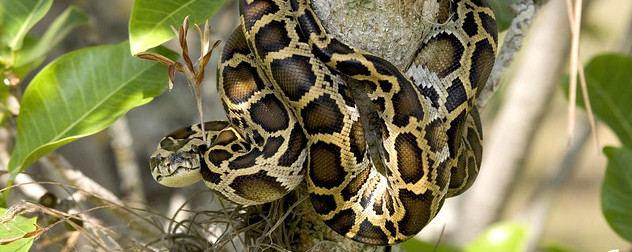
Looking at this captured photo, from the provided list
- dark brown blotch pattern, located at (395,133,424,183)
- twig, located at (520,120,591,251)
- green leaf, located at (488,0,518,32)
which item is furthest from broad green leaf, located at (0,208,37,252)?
twig, located at (520,120,591,251)

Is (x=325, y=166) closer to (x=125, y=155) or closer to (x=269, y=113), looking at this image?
(x=269, y=113)

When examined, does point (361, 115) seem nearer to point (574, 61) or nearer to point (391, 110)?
point (391, 110)

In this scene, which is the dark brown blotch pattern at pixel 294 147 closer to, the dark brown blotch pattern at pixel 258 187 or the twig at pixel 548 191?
the dark brown blotch pattern at pixel 258 187

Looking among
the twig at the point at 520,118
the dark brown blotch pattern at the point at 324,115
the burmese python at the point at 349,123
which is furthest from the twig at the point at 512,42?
the twig at the point at 520,118

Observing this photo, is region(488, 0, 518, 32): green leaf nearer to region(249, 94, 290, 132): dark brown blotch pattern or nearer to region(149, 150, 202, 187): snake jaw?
region(249, 94, 290, 132): dark brown blotch pattern

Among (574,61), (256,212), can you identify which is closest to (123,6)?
(256,212)
